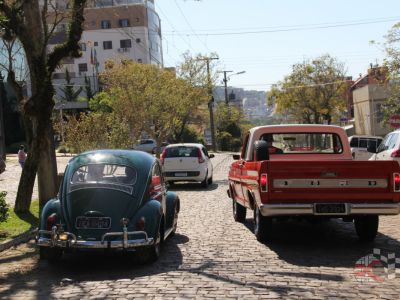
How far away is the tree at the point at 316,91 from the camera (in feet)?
220

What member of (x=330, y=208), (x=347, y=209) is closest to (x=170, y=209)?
(x=330, y=208)

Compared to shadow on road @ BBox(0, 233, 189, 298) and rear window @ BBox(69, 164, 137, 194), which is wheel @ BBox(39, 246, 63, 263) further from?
rear window @ BBox(69, 164, 137, 194)

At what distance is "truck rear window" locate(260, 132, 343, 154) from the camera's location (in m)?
11.0

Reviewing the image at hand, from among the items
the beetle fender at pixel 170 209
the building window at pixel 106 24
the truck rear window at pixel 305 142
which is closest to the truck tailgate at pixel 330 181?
the beetle fender at pixel 170 209

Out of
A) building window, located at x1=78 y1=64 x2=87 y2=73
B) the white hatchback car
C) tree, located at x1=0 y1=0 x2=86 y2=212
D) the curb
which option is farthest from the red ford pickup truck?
building window, located at x1=78 y1=64 x2=87 y2=73

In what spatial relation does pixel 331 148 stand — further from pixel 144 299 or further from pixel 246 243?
pixel 144 299

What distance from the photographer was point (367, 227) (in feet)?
30.6

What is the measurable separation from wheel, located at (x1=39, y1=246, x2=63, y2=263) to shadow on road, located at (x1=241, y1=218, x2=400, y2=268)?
3.09m

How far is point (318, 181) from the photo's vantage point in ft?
27.9

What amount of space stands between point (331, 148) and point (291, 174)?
9.63 ft

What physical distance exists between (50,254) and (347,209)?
4253mm

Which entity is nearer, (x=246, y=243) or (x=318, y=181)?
(x=318, y=181)

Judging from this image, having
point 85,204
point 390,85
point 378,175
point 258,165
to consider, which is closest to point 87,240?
point 85,204

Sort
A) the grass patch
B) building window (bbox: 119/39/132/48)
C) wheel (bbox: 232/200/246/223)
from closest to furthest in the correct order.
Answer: the grass patch → wheel (bbox: 232/200/246/223) → building window (bbox: 119/39/132/48)
